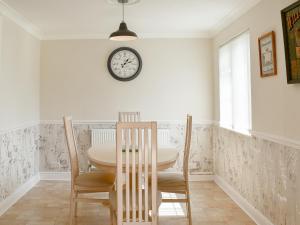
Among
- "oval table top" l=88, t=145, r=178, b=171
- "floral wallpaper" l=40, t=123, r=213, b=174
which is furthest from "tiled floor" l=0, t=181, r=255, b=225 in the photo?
"oval table top" l=88, t=145, r=178, b=171

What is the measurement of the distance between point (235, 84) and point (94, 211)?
92.5 inches

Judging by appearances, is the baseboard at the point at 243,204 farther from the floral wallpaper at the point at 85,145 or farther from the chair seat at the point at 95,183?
the chair seat at the point at 95,183

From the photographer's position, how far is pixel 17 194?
342 centimetres

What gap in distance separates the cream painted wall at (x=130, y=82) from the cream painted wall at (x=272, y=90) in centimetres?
129

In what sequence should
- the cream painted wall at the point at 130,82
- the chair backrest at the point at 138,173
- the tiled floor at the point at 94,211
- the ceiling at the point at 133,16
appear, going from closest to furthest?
the chair backrest at the point at 138,173, the tiled floor at the point at 94,211, the ceiling at the point at 133,16, the cream painted wall at the point at 130,82

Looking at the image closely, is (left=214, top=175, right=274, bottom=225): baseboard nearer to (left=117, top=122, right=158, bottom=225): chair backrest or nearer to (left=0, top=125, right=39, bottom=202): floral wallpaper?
(left=117, top=122, right=158, bottom=225): chair backrest

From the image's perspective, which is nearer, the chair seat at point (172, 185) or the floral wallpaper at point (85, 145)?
the chair seat at point (172, 185)

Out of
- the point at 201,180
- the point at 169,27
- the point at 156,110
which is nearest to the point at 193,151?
the point at 201,180

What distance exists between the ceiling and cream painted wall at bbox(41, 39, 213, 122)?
0.61 ft

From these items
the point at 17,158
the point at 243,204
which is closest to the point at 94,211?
the point at 17,158

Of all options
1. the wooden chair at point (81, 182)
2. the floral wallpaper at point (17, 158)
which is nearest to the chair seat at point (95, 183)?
the wooden chair at point (81, 182)

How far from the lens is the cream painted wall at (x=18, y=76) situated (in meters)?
3.12

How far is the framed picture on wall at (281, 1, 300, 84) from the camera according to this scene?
1966 millimetres

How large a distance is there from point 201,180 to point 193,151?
0.48m
